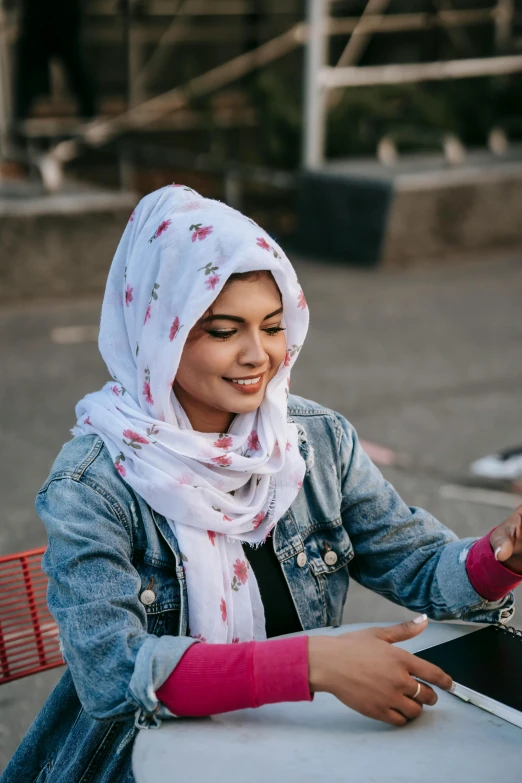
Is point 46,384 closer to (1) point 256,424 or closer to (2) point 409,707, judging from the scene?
(1) point 256,424

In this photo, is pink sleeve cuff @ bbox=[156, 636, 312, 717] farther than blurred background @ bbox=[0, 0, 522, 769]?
No

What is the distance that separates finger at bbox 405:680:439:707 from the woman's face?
554 millimetres

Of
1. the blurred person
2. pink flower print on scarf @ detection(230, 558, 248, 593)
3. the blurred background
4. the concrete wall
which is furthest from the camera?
the blurred person

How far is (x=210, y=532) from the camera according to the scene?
181cm

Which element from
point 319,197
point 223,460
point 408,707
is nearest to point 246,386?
point 223,460

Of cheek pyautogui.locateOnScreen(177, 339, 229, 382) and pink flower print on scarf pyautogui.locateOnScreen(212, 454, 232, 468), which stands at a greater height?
cheek pyautogui.locateOnScreen(177, 339, 229, 382)

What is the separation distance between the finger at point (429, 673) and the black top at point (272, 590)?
1.20ft

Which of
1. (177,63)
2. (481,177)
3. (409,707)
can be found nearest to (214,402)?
(409,707)

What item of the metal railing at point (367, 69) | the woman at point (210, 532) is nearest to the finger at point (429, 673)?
the woman at point (210, 532)

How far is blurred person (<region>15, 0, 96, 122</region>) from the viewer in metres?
9.48

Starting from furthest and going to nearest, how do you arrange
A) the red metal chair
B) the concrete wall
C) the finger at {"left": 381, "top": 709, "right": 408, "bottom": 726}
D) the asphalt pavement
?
the concrete wall
the asphalt pavement
the red metal chair
the finger at {"left": 381, "top": 709, "right": 408, "bottom": 726}

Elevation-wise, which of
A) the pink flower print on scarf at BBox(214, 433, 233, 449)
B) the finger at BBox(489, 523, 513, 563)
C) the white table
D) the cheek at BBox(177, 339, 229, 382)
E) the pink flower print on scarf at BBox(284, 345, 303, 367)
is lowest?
the white table

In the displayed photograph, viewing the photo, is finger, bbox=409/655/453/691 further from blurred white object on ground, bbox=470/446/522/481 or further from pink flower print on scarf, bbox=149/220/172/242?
blurred white object on ground, bbox=470/446/522/481

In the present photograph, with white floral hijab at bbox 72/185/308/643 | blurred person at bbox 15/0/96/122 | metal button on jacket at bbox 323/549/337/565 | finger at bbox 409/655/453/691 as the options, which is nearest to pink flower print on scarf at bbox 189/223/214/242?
white floral hijab at bbox 72/185/308/643
